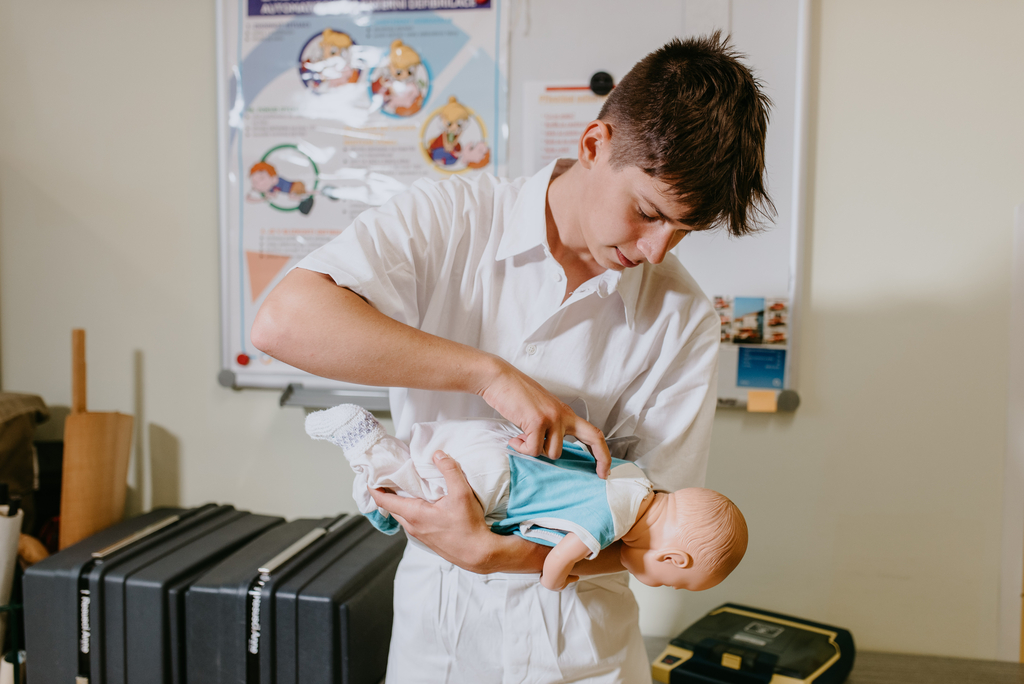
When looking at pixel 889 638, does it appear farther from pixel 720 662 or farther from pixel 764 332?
pixel 764 332

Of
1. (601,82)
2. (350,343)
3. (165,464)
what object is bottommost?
(165,464)

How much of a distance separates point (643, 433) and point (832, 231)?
1.07 m

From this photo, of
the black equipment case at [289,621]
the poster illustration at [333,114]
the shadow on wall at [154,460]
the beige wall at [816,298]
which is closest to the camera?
the black equipment case at [289,621]

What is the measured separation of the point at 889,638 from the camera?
1779mm

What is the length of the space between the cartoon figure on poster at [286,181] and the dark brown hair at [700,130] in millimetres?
1316

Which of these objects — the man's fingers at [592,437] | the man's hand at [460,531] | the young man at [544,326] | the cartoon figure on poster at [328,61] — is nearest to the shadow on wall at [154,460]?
the cartoon figure on poster at [328,61]

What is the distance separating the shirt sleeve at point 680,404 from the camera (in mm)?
1017

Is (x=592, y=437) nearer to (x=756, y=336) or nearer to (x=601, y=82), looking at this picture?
(x=756, y=336)

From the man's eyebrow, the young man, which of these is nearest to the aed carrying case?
the young man

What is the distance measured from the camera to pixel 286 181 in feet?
6.24

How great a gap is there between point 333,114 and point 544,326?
4.12 ft

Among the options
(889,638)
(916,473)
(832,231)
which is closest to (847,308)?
(832,231)

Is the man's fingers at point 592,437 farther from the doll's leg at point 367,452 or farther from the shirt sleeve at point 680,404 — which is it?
the doll's leg at point 367,452

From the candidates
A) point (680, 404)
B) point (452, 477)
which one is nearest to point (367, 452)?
point (452, 477)
